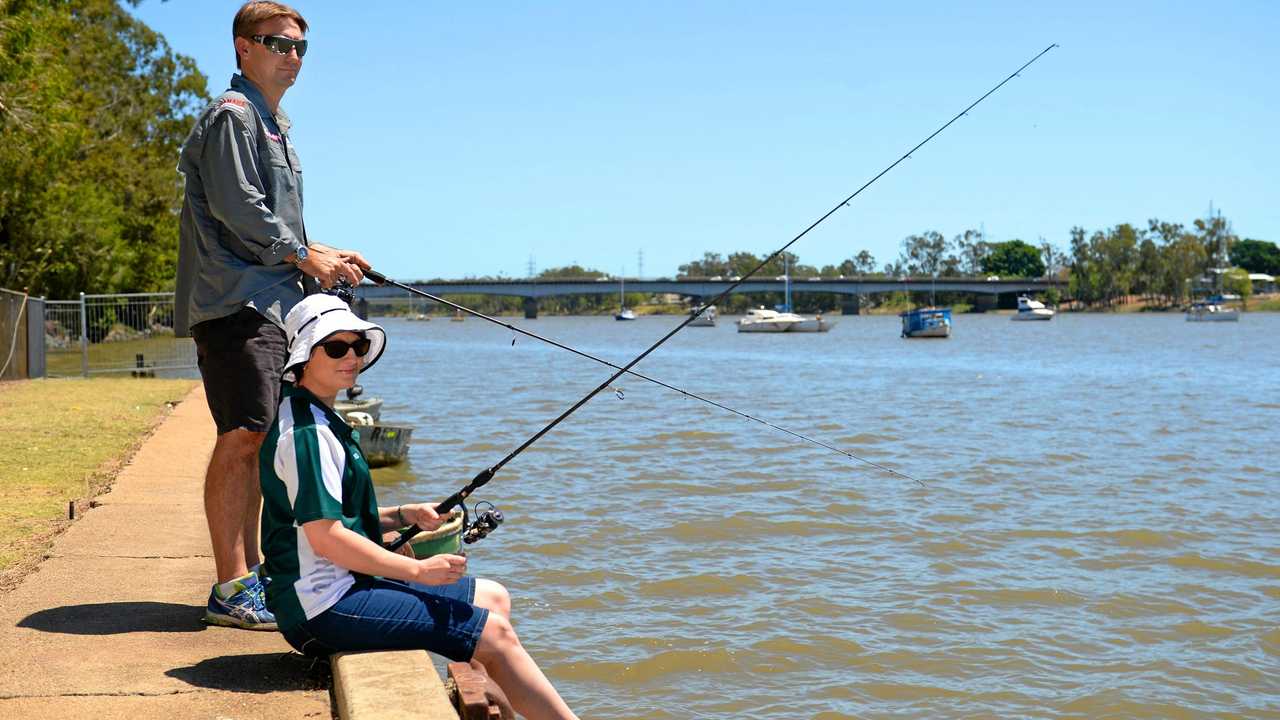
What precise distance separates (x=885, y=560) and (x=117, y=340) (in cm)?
1985

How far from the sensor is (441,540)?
4711mm

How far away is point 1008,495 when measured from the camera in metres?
12.0

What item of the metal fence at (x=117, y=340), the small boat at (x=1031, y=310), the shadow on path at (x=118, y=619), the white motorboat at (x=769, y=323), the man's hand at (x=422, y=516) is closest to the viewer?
the man's hand at (x=422, y=516)

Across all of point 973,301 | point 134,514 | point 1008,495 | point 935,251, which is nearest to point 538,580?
point 134,514

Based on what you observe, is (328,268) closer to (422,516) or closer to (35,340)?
(422,516)

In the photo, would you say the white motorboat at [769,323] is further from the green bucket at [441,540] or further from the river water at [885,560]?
the green bucket at [441,540]

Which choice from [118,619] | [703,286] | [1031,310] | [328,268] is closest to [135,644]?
[118,619]

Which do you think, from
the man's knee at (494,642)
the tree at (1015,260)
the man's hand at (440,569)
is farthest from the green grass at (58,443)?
the tree at (1015,260)

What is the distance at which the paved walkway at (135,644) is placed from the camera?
3.59 m

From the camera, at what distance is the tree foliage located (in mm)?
17359

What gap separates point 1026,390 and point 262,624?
86.6ft

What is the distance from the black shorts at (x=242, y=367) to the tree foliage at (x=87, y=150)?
515 inches

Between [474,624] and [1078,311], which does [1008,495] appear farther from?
[1078,311]

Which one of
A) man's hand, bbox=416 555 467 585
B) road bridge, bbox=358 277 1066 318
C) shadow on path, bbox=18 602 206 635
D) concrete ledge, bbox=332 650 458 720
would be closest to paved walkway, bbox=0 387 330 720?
shadow on path, bbox=18 602 206 635
